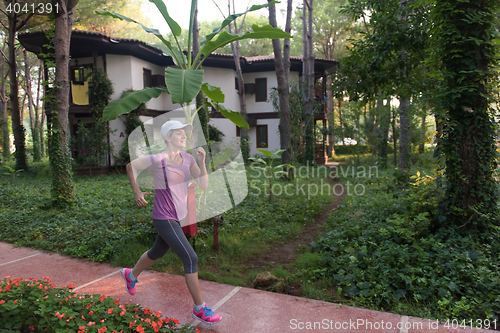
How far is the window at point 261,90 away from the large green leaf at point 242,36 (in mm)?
18819

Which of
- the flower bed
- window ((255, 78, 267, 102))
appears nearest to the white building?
window ((255, 78, 267, 102))

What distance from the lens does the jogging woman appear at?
3064mm

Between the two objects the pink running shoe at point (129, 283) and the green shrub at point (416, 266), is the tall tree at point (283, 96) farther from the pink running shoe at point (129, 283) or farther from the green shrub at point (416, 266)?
the pink running shoe at point (129, 283)

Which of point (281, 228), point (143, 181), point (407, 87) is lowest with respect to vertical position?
point (281, 228)

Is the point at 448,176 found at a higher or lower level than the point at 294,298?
higher

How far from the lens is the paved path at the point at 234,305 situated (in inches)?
119

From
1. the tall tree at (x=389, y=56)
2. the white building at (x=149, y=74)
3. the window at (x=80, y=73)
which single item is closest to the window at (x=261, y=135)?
the white building at (x=149, y=74)

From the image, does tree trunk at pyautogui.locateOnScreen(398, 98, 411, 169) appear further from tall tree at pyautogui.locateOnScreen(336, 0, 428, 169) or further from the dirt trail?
the dirt trail

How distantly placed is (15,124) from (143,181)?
1234 cm

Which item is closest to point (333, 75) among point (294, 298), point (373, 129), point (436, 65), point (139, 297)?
point (436, 65)

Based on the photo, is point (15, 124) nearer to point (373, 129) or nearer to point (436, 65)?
point (436, 65)

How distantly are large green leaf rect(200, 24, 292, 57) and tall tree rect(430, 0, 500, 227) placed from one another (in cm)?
253

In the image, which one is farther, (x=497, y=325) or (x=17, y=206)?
(x=17, y=206)

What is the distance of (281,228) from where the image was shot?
6520mm
